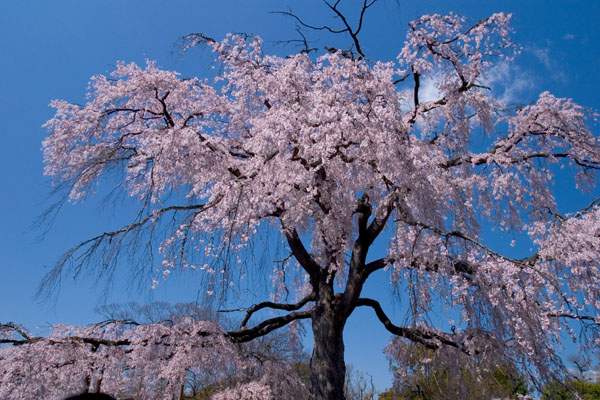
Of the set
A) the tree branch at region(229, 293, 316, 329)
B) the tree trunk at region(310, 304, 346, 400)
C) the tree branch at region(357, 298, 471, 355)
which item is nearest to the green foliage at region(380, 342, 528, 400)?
the tree branch at region(357, 298, 471, 355)

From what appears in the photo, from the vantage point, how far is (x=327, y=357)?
8875 mm

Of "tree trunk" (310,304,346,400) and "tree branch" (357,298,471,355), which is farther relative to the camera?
"tree branch" (357,298,471,355)

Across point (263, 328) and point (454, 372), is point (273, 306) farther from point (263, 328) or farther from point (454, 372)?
point (454, 372)

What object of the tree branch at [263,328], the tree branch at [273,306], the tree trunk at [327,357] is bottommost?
the tree trunk at [327,357]

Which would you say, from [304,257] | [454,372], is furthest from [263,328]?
[454,372]

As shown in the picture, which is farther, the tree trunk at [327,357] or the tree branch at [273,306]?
the tree branch at [273,306]

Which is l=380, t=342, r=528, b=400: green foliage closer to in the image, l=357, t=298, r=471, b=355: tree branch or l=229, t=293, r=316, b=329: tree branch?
l=357, t=298, r=471, b=355: tree branch

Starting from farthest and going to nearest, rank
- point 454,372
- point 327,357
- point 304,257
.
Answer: point 454,372
point 304,257
point 327,357

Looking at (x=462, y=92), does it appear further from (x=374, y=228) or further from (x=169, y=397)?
(x=169, y=397)

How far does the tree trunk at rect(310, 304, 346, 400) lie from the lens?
28.3 feet

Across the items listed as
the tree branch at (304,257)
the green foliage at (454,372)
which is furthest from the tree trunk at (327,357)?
the green foliage at (454,372)

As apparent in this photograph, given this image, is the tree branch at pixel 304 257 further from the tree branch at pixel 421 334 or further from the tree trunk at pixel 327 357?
the tree branch at pixel 421 334

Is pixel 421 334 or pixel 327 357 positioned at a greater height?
pixel 421 334

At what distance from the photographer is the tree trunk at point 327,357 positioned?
8.62 meters
